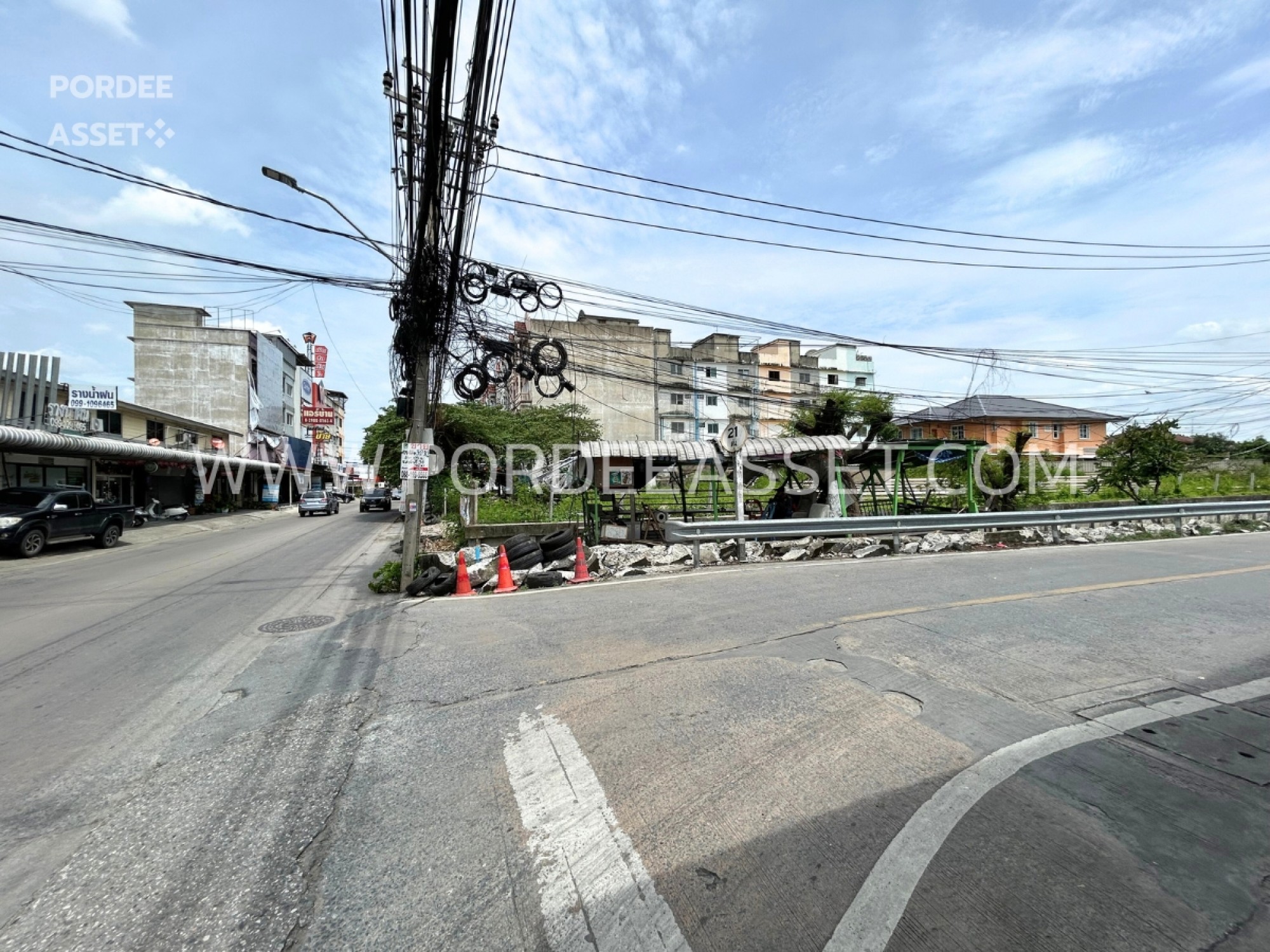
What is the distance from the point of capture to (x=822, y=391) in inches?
2042

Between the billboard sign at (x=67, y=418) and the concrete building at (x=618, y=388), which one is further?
the concrete building at (x=618, y=388)

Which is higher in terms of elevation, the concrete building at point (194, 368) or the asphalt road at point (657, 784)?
the concrete building at point (194, 368)

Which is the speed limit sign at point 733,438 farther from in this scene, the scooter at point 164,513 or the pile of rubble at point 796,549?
the scooter at point 164,513

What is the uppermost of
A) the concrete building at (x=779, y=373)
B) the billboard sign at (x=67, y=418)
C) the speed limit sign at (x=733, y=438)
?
the concrete building at (x=779, y=373)

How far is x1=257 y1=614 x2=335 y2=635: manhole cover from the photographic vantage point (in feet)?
24.8

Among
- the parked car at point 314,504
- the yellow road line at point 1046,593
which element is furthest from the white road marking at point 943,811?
the parked car at point 314,504

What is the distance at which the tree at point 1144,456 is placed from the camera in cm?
2030

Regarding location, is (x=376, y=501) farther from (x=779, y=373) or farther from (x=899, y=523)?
(x=779, y=373)

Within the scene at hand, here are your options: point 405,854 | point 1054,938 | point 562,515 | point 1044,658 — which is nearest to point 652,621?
point 1044,658

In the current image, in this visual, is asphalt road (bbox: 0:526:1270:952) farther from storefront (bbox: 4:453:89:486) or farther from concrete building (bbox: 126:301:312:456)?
concrete building (bbox: 126:301:312:456)

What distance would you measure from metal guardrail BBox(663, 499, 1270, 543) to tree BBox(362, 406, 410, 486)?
826 inches

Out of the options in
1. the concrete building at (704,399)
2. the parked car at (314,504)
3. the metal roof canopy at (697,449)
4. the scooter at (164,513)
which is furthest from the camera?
the concrete building at (704,399)

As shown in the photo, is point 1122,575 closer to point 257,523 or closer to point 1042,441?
point 257,523

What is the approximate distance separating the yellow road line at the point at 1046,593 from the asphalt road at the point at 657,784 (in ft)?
0.90
